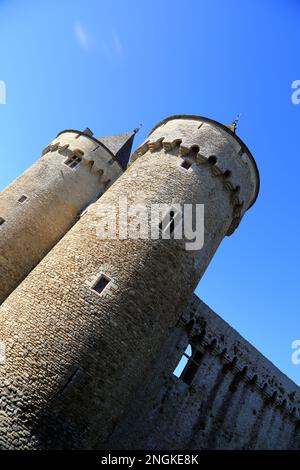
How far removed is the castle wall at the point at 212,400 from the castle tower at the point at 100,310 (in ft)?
8.77

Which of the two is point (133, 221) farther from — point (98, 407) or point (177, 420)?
point (177, 420)

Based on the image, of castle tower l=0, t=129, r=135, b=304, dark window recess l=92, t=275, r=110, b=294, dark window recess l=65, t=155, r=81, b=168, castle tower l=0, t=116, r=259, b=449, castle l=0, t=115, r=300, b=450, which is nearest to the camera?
castle tower l=0, t=116, r=259, b=449

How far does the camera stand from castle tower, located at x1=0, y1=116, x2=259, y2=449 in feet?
25.6

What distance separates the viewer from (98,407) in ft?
27.0

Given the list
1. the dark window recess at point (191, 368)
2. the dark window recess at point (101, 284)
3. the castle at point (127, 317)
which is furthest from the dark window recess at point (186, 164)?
the dark window recess at point (191, 368)

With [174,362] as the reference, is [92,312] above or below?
below

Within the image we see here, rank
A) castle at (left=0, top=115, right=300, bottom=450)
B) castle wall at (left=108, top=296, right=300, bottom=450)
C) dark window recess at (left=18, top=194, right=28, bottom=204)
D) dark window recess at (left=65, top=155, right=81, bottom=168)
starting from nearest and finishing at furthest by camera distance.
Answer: castle at (left=0, top=115, right=300, bottom=450), castle wall at (left=108, top=296, right=300, bottom=450), dark window recess at (left=18, top=194, right=28, bottom=204), dark window recess at (left=65, top=155, right=81, bottom=168)

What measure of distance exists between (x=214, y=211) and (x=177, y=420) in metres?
7.34

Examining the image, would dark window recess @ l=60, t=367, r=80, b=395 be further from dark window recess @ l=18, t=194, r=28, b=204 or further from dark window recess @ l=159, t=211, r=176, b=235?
dark window recess @ l=18, t=194, r=28, b=204

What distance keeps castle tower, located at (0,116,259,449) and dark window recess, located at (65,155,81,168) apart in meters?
4.96

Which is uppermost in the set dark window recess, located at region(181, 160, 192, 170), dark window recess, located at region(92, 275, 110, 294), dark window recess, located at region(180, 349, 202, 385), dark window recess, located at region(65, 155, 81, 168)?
dark window recess, located at region(65, 155, 81, 168)

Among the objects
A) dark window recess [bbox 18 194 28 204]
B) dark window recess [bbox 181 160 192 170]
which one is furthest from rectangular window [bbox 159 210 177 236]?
dark window recess [bbox 18 194 28 204]

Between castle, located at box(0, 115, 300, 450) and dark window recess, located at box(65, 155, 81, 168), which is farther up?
dark window recess, located at box(65, 155, 81, 168)

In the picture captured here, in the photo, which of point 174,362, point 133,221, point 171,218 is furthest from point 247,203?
point 174,362
